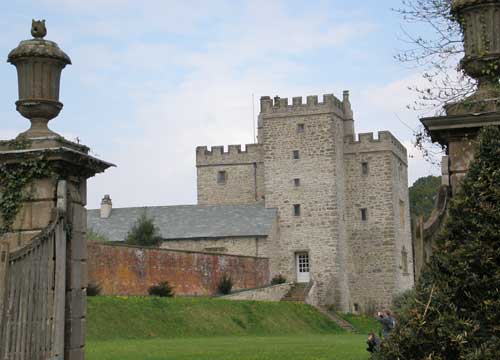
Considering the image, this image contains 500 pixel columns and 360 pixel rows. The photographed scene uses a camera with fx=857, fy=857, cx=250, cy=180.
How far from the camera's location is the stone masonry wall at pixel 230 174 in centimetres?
5244

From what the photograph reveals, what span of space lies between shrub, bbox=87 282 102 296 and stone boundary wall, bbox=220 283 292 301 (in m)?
7.20

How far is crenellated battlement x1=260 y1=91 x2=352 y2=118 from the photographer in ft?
161

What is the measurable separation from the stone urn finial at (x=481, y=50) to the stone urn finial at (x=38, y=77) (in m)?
3.96

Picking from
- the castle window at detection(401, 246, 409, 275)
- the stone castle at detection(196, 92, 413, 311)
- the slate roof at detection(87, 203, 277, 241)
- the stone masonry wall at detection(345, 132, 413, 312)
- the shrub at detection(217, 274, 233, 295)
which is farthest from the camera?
the castle window at detection(401, 246, 409, 275)

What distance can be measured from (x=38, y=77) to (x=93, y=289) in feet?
73.3

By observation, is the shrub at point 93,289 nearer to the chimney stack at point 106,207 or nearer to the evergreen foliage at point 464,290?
the chimney stack at point 106,207

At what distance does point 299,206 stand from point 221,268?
372 inches

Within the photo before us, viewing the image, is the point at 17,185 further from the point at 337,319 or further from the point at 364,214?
the point at 364,214

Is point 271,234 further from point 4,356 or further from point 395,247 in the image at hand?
point 4,356

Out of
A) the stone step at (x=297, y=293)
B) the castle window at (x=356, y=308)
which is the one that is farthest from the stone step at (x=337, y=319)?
the castle window at (x=356, y=308)

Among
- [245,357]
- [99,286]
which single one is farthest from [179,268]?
[245,357]

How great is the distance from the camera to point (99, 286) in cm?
3178

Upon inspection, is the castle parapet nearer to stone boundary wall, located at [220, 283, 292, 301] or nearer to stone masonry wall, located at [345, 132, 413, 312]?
stone masonry wall, located at [345, 132, 413, 312]

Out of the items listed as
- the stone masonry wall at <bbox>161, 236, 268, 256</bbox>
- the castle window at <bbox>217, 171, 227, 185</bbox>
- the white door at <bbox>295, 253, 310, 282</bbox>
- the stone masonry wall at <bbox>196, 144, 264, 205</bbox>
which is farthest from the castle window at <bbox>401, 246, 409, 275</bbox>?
the castle window at <bbox>217, 171, 227, 185</bbox>
